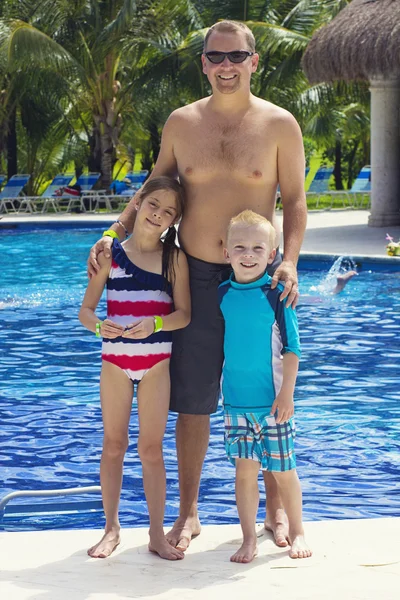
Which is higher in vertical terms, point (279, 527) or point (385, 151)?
point (385, 151)

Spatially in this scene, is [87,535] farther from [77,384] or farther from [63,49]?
[63,49]

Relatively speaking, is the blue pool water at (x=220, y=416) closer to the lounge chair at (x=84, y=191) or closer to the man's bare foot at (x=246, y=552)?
the man's bare foot at (x=246, y=552)

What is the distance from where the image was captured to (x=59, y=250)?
17.0 metres

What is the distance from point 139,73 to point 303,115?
4.28m

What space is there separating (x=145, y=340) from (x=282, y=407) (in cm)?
53

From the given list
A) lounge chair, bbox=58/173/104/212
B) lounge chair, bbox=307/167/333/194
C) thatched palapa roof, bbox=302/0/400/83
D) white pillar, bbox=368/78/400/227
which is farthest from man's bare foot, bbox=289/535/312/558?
lounge chair, bbox=58/173/104/212

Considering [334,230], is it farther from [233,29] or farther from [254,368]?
[254,368]

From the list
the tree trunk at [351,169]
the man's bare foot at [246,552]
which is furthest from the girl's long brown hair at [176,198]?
the tree trunk at [351,169]

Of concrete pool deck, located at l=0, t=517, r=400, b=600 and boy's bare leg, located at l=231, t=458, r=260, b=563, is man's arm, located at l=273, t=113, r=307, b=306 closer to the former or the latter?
boy's bare leg, located at l=231, t=458, r=260, b=563

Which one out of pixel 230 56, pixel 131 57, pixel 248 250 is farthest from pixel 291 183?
pixel 131 57

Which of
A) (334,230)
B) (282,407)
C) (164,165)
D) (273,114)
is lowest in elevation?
(334,230)

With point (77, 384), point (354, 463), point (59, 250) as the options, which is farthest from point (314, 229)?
point (354, 463)

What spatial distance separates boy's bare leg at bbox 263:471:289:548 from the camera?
363cm

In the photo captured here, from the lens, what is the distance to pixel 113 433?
3.57 m
